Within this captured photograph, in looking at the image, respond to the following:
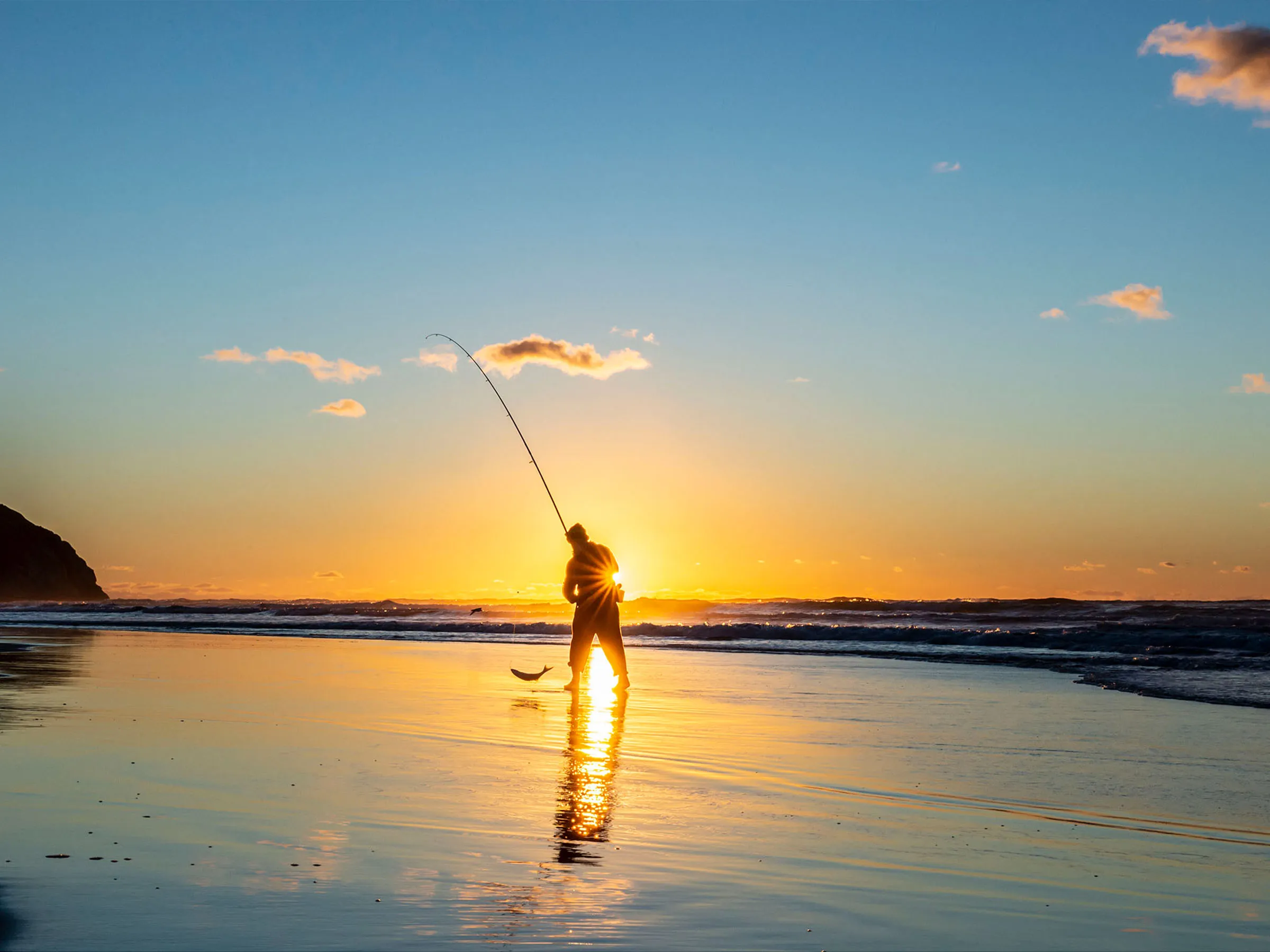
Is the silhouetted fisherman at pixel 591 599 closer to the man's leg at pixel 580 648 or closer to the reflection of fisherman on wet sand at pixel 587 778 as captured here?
the man's leg at pixel 580 648

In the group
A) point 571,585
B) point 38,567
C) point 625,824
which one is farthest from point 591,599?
point 38,567

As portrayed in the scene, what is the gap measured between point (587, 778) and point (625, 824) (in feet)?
4.37

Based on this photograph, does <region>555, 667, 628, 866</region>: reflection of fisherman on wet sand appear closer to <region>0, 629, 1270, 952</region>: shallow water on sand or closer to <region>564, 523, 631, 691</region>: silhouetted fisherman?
<region>0, 629, 1270, 952</region>: shallow water on sand

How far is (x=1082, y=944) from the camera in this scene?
11.3 ft

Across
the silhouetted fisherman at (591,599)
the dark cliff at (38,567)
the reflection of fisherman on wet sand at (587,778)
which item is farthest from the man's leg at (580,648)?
the dark cliff at (38,567)

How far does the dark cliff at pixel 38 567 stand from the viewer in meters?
81.5

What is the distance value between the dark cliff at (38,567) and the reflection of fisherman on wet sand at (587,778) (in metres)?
81.0

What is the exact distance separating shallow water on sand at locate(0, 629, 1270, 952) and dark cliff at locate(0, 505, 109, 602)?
268 feet

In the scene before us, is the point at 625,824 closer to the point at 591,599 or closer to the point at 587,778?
the point at 587,778

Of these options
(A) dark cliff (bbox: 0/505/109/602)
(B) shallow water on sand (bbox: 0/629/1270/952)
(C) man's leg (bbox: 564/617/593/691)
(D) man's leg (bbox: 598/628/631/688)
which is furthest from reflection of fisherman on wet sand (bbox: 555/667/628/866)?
(A) dark cliff (bbox: 0/505/109/602)

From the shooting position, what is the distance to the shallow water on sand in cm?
355

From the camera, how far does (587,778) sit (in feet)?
21.4

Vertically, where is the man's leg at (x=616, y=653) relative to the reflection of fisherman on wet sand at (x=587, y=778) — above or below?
above

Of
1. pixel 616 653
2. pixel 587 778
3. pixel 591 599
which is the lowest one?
pixel 587 778
